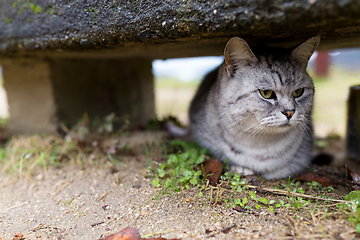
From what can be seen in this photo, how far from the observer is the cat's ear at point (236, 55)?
163 centimetres

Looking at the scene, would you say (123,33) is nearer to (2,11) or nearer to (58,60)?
(2,11)

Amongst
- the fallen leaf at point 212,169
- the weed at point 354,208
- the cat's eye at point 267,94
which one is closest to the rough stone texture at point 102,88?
the fallen leaf at point 212,169

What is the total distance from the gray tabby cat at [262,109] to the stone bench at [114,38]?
16 cm

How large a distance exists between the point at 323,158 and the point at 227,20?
1858mm

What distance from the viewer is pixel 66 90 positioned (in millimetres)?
2875

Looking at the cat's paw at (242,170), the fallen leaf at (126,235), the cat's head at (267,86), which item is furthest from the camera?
the cat's paw at (242,170)

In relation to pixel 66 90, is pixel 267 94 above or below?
above

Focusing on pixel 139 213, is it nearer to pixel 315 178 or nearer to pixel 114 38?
pixel 114 38

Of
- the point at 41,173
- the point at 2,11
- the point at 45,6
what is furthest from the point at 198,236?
the point at 2,11

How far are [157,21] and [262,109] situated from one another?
88 centimetres

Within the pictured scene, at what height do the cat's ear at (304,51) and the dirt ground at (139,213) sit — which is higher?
the cat's ear at (304,51)

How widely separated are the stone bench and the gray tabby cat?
6.4 inches

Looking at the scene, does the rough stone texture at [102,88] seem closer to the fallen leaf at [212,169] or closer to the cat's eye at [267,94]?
the fallen leaf at [212,169]

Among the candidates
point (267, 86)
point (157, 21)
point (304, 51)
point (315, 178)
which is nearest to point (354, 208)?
point (315, 178)
